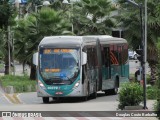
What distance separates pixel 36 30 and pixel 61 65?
19.2 m

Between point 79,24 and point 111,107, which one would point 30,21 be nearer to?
point 79,24

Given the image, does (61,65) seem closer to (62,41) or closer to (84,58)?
(84,58)

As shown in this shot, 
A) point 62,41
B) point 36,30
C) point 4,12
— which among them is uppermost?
point 4,12

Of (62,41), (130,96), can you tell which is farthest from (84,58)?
(130,96)

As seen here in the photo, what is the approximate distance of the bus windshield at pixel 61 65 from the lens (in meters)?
34.1

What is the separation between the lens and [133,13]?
43.8 metres

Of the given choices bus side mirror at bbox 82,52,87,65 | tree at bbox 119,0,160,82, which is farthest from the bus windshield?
tree at bbox 119,0,160,82

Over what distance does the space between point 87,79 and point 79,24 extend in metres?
20.4

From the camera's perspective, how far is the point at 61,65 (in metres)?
34.2

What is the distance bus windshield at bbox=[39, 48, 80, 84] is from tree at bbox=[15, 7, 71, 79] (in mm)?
16979

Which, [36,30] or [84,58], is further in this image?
[36,30]

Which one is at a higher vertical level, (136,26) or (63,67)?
(136,26)

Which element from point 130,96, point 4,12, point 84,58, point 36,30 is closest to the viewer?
point 130,96

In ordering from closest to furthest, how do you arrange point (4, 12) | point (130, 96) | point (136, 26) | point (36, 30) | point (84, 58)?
point (130, 96), point (4, 12), point (84, 58), point (136, 26), point (36, 30)
